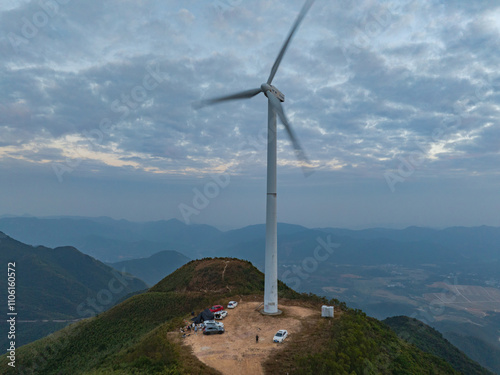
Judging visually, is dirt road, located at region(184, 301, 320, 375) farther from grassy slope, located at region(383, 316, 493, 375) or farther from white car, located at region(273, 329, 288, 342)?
grassy slope, located at region(383, 316, 493, 375)

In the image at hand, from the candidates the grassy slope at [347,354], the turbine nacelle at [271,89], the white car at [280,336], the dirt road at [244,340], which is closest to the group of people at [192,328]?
the dirt road at [244,340]

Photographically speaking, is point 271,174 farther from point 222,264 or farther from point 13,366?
point 13,366

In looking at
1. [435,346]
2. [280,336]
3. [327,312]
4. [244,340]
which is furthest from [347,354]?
[435,346]

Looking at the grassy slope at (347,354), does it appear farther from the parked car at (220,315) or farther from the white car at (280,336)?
the parked car at (220,315)

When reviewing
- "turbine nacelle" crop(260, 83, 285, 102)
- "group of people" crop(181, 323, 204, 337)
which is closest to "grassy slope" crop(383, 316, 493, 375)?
"group of people" crop(181, 323, 204, 337)

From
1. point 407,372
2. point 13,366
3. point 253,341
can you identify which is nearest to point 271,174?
point 253,341
